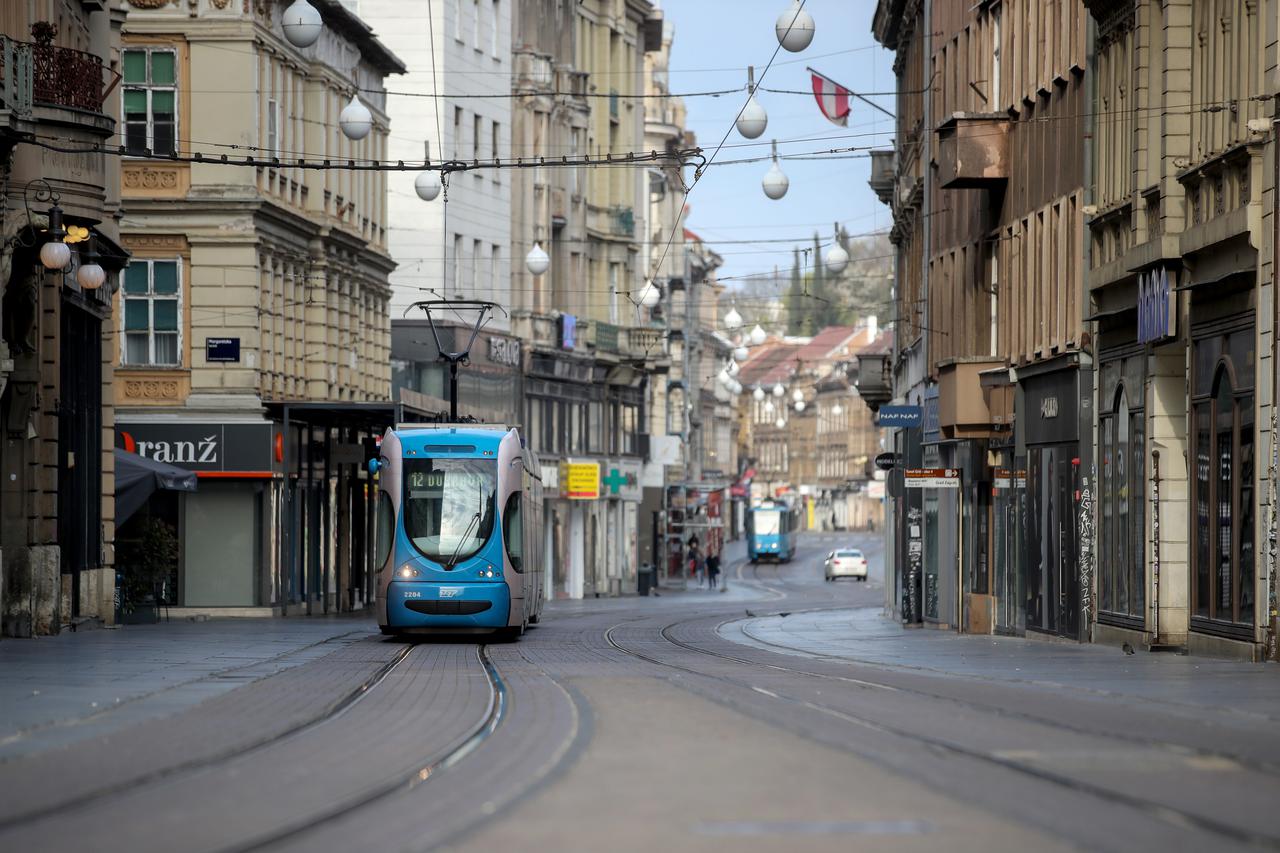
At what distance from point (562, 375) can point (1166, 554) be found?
5212 centimetres

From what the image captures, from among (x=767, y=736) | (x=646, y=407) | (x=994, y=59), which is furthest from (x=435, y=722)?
(x=646, y=407)

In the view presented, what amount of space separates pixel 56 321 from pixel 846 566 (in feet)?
253

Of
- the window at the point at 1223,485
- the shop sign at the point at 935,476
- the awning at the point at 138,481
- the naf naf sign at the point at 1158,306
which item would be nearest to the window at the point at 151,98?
the awning at the point at 138,481

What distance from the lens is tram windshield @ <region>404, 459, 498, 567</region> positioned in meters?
33.8

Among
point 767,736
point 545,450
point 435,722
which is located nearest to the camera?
point 767,736

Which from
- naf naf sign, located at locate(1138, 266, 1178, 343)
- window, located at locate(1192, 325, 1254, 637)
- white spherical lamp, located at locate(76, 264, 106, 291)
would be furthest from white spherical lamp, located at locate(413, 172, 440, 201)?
window, located at locate(1192, 325, 1254, 637)

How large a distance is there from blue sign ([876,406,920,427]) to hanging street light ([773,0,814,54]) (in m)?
13.6

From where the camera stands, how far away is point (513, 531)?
3444 cm

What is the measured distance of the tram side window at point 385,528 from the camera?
33.9 m

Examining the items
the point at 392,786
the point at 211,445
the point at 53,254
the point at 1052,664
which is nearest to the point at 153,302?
the point at 211,445

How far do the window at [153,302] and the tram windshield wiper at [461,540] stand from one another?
15.1 m

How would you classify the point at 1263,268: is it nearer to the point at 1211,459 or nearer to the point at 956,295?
the point at 1211,459

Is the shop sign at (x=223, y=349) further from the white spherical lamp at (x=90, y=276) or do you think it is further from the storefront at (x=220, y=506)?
the white spherical lamp at (x=90, y=276)

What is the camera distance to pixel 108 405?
125ft
